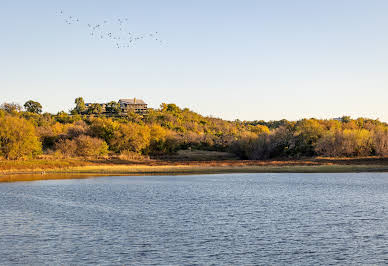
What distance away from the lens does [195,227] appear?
75.2 ft

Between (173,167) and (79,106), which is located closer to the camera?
(173,167)

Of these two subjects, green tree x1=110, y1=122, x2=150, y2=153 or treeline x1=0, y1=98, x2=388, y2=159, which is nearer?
treeline x1=0, y1=98, x2=388, y2=159

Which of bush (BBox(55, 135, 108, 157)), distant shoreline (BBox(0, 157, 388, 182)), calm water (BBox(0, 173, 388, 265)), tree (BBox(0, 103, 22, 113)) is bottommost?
calm water (BBox(0, 173, 388, 265))

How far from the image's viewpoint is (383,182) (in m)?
45.7

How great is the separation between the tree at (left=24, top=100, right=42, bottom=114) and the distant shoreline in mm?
87856

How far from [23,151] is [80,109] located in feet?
286

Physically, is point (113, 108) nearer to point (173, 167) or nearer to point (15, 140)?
point (15, 140)

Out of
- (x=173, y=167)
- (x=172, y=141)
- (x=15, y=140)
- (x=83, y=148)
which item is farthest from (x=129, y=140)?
(x=15, y=140)

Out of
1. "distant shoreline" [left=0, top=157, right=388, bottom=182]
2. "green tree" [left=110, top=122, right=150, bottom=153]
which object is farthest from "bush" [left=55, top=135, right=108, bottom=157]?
"distant shoreline" [left=0, top=157, right=388, bottom=182]

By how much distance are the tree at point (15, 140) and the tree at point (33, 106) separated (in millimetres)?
84987

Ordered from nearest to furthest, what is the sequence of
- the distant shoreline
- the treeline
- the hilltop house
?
the distant shoreline
the treeline
the hilltop house

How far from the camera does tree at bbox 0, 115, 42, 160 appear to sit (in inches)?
2697

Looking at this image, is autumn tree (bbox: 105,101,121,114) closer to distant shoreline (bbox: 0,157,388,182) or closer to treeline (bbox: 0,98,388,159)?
treeline (bbox: 0,98,388,159)

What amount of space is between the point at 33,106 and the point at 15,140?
8959 centimetres
